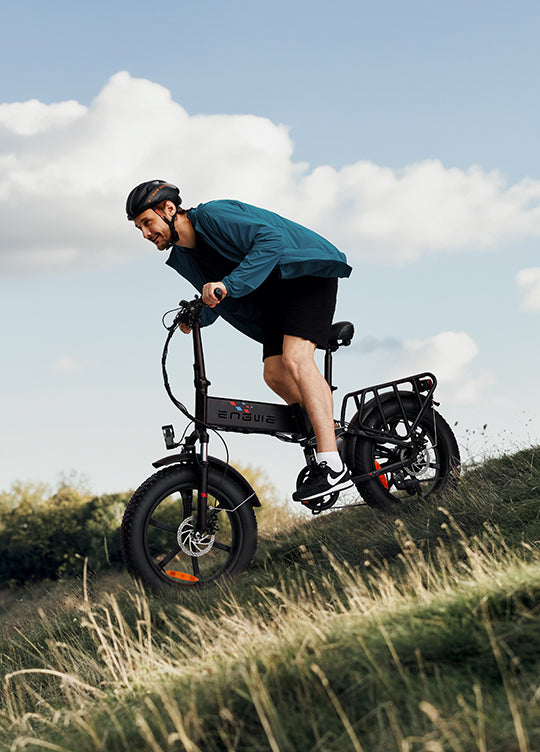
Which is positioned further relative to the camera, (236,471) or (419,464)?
(419,464)

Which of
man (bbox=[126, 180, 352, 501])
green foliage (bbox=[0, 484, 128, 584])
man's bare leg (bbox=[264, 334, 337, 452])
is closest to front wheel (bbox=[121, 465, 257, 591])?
man (bbox=[126, 180, 352, 501])

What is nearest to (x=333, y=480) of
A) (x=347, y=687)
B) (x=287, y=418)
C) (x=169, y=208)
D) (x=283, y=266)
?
(x=287, y=418)

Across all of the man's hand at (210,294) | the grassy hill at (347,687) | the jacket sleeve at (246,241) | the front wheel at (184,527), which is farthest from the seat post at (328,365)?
the grassy hill at (347,687)

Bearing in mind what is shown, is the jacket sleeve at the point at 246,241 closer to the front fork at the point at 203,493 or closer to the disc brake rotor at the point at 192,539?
the front fork at the point at 203,493

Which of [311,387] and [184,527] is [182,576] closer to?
[184,527]

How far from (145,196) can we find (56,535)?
10516 mm

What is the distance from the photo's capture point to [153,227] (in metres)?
5.34

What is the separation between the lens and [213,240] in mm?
5363

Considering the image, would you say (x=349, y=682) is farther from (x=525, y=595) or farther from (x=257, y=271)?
(x=257, y=271)

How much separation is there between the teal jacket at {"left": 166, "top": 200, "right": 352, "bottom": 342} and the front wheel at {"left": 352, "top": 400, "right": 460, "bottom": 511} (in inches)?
57.3

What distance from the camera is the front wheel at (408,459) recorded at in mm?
6145

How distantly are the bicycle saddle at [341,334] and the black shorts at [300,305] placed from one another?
0.17 meters

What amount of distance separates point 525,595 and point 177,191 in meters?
3.62

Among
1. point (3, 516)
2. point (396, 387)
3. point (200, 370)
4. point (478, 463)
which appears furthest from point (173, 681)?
point (3, 516)
